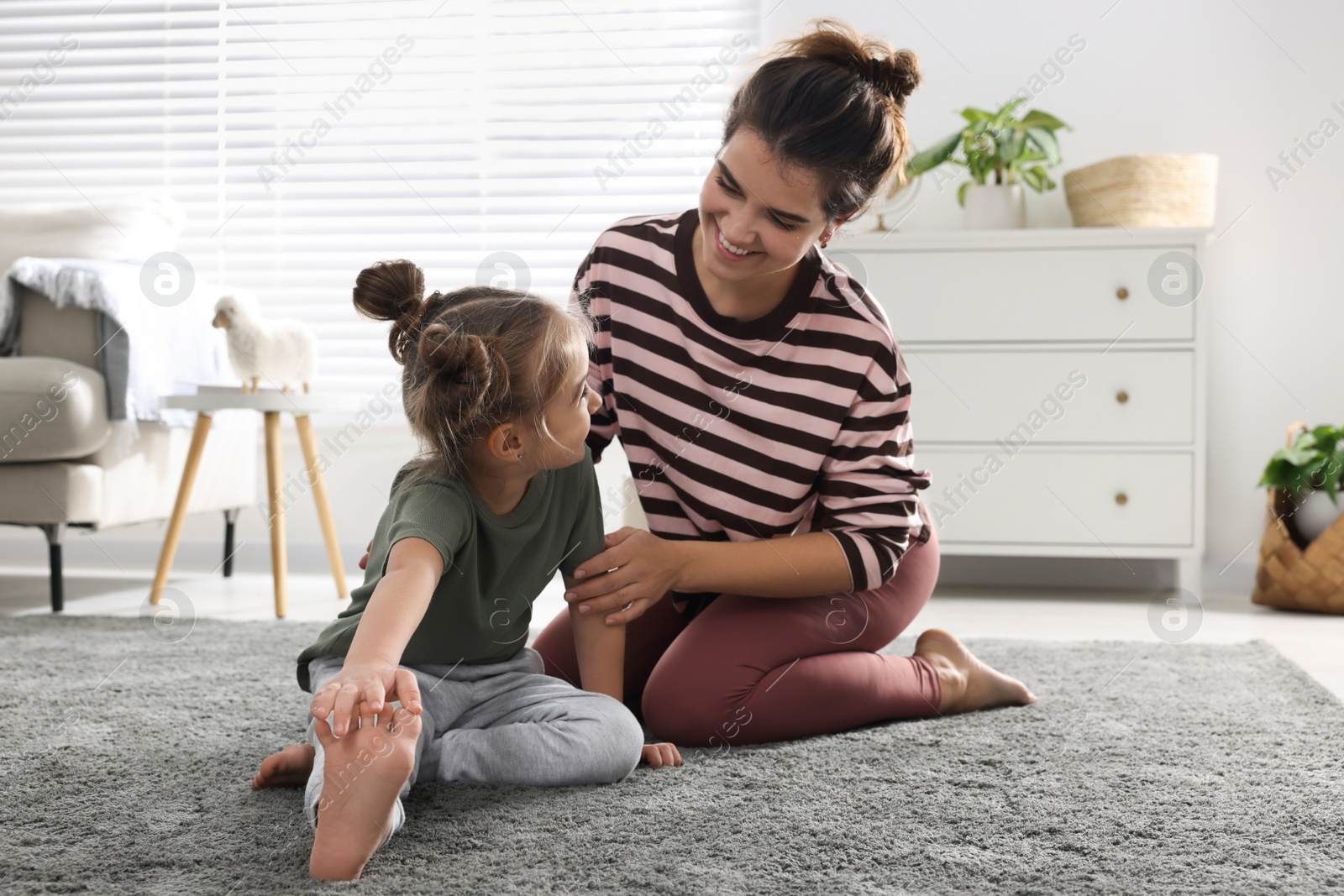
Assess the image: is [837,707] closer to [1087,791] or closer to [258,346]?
[1087,791]

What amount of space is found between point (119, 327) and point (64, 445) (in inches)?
10.3

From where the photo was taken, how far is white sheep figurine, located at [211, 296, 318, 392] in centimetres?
210

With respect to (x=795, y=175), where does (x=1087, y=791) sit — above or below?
below

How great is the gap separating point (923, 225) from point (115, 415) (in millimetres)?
1823

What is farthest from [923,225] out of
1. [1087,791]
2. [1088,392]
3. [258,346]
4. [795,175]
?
[1087,791]

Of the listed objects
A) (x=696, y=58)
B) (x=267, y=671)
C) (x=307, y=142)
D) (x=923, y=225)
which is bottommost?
(x=267, y=671)

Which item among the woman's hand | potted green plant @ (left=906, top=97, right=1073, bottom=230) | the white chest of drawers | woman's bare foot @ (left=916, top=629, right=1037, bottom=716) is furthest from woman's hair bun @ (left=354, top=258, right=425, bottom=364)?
potted green plant @ (left=906, top=97, right=1073, bottom=230)

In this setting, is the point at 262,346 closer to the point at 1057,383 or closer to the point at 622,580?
the point at 622,580

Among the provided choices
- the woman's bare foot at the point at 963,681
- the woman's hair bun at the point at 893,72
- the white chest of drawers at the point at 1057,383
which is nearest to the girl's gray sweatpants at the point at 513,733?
the woman's bare foot at the point at 963,681

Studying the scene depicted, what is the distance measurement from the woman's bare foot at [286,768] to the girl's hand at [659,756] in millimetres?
312

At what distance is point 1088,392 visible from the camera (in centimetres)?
232

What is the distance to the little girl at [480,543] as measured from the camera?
3.10 feet

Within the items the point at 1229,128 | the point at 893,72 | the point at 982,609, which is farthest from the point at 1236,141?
the point at 893,72

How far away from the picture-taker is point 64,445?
2.03 meters
